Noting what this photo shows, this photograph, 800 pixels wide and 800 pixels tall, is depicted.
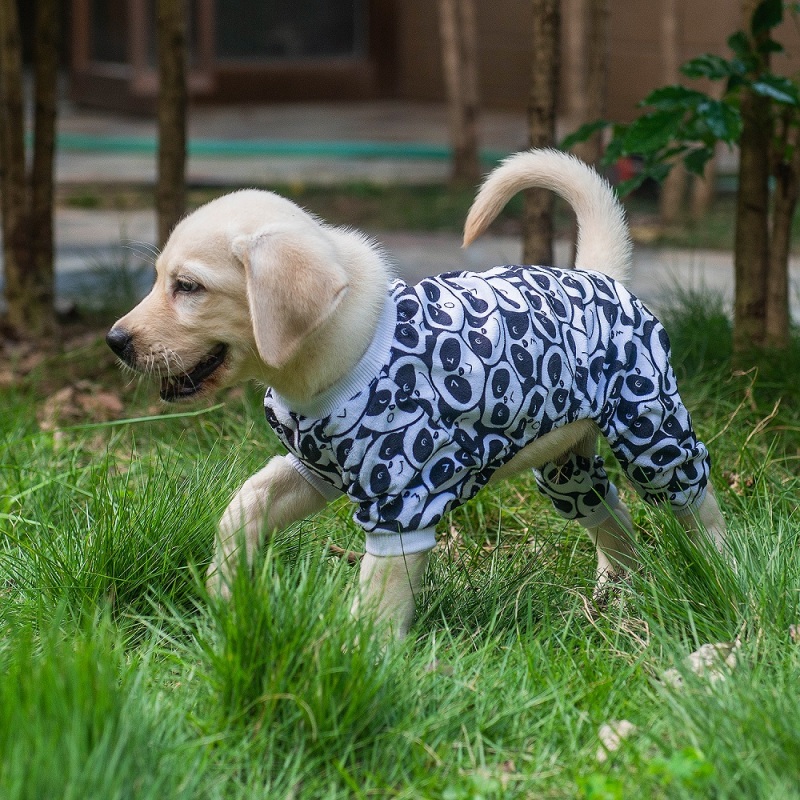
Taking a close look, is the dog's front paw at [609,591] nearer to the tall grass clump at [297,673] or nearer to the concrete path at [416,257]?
the tall grass clump at [297,673]

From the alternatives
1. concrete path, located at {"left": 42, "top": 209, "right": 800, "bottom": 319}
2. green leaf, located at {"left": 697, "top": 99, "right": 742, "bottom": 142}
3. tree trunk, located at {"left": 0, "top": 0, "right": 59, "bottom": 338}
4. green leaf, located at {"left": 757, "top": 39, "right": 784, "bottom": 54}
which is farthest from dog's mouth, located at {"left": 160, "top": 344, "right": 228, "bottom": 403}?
concrete path, located at {"left": 42, "top": 209, "right": 800, "bottom": 319}

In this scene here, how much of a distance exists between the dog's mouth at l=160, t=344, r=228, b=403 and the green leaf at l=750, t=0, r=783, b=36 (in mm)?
2175

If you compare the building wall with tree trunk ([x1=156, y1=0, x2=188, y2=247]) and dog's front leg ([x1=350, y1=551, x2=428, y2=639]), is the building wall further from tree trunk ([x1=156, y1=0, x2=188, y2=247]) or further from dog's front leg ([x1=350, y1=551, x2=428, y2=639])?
dog's front leg ([x1=350, y1=551, x2=428, y2=639])

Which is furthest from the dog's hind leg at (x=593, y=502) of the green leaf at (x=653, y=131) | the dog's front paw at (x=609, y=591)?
the green leaf at (x=653, y=131)

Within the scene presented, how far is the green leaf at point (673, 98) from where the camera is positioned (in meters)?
3.54

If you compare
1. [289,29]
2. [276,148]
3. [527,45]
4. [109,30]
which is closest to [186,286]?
[276,148]

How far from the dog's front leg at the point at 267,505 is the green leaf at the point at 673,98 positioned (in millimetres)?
1596

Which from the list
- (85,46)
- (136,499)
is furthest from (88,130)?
(136,499)

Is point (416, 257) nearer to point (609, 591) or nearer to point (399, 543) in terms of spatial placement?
point (609, 591)

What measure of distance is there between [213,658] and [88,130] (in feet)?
42.6

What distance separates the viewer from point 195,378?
2682mm

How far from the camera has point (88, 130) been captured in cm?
1424

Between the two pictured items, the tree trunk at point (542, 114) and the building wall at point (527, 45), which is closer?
the tree trunk at point (542, 114)

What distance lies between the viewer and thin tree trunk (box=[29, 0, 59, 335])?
531 cm
